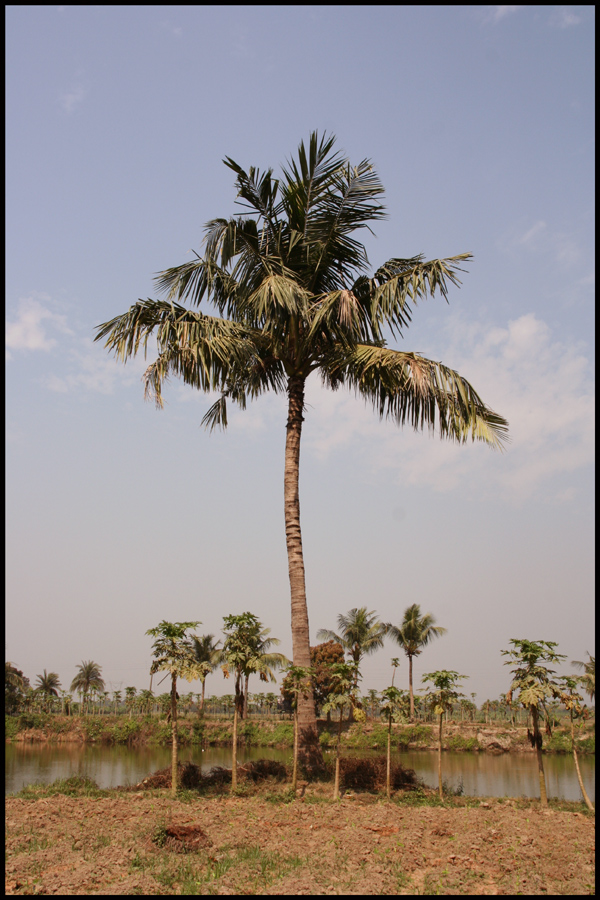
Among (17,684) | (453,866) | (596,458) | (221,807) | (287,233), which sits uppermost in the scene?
(287,233)

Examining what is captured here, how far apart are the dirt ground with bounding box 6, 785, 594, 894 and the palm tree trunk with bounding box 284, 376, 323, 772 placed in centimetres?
149

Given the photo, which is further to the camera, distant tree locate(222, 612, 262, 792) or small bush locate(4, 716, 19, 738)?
small bush locate(4, 716, 19, 738)

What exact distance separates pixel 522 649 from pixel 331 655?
33.7m

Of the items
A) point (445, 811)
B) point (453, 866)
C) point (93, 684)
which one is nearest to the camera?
point (453, 866)

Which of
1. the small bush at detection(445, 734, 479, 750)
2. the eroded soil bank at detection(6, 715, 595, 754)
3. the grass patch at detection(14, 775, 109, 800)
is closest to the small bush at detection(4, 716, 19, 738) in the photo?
the eroded soil bank at detection(6, 715, 595, 754)

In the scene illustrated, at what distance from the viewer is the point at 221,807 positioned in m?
11.0

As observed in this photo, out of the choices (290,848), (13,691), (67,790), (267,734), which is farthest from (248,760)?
(13,691)

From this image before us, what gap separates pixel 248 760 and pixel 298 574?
12.6m

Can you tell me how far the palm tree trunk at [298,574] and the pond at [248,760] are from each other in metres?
2.48

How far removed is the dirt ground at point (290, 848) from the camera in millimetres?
6809

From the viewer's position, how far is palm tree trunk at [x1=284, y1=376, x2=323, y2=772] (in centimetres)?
1284

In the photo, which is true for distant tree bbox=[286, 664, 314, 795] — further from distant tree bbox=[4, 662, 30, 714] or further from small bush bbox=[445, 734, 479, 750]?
distant tree bbox=[4, 662, 30, 714]

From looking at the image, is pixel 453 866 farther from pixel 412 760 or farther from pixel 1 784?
pixel 412 760

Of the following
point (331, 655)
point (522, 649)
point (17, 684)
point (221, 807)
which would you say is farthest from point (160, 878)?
point (17, 684)
